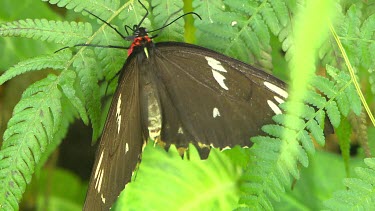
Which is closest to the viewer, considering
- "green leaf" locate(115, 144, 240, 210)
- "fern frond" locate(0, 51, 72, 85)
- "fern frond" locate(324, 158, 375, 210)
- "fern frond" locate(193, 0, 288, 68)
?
"fern frond" locate(324, 158, 375, 210)

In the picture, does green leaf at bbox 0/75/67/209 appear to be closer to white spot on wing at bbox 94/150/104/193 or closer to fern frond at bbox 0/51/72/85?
fern frond at bbox 0/51/72/85

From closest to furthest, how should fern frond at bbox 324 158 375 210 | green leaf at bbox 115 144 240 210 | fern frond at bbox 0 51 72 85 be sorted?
fern frond at bbox 324 158 375 210, fern frond at bbox 0 51 72 85, green leaf at bbox 115 144 240 210

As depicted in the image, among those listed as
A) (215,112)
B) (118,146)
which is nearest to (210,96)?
(215,112)

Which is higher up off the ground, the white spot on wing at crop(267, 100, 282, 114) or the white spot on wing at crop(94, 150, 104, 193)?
the white spot on wing at crop(267, 100, 282, 114)

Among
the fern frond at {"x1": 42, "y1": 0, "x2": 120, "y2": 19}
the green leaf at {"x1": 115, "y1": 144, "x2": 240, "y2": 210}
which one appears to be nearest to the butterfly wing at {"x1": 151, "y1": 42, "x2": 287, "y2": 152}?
the fern frond at {"x1": 42, "y1": 0, "x2": 120, "y2": 19}

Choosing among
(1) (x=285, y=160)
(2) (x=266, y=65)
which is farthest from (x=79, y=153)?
(1) (x=285, y=160)

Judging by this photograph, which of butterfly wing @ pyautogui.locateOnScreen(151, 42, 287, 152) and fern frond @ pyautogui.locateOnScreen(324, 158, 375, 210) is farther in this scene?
butterfly wing @ pyautogui.locateOnScreen(151, 42, 287, 152)

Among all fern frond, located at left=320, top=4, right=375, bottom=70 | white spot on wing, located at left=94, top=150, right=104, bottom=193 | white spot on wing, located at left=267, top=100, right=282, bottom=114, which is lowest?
white spot on wing, located at left=94, top=150, right=104, bottom=193
